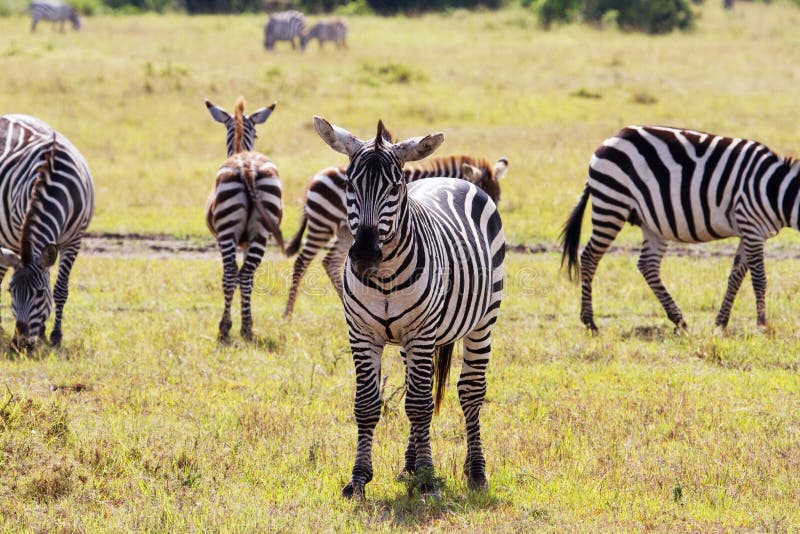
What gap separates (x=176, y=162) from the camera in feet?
61.3

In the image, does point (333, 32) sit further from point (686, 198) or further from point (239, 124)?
point (686, 198)

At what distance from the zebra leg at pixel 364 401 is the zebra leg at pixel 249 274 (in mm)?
4244

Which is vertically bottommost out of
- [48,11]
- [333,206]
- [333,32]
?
[333,206]

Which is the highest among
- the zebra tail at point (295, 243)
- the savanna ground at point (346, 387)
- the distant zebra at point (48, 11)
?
the distant zebra at point (48, 11)

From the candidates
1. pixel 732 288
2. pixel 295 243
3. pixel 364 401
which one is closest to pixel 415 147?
pixel 364 401

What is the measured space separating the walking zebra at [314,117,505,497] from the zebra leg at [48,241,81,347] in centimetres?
448

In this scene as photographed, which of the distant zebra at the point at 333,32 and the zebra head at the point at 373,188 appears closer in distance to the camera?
the zebra head at the point at 373,188

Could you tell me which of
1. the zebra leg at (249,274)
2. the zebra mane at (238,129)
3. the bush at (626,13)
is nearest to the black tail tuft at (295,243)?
the zebra leg at (249,274)

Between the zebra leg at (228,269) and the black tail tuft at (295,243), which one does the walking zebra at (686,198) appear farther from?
the zebra leg at (228,269)

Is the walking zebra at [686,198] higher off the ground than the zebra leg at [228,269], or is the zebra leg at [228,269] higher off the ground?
the walking zebra at [686,198]

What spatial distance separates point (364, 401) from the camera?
18.3 feet

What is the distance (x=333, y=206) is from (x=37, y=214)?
123 inches

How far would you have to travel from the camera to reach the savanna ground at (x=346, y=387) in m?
5.59

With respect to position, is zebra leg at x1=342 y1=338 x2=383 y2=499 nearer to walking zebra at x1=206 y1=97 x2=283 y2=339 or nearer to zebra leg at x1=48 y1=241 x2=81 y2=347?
walking zebra at x1=206 y1=97 x2=283 y2=339
